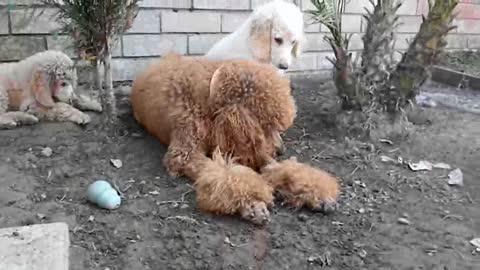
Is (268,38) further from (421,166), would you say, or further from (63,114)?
(63,114)

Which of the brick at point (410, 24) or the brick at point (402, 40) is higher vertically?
the brick at point (410, 24)

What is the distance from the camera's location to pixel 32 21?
135 inches

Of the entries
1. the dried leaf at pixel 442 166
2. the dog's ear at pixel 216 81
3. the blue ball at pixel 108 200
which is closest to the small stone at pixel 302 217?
the dog's ear at pixel 216 81

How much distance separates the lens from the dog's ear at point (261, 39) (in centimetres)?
309

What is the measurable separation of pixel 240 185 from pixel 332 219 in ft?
1.48

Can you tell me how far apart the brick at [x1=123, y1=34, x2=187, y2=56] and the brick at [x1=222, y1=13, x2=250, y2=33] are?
1.32 ft

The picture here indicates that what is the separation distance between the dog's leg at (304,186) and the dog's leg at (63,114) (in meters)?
1.35

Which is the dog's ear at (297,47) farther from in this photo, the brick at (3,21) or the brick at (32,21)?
the brick at (3,21)

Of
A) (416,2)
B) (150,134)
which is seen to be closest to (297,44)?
(150,134)

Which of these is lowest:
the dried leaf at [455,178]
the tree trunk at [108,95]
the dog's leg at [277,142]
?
the dried leaf at [455,178]

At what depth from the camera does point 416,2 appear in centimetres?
564

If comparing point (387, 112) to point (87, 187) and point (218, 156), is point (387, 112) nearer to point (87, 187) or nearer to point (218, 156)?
point (218, 156)

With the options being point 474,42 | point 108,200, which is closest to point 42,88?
point 108,200

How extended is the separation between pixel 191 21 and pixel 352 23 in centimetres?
193
